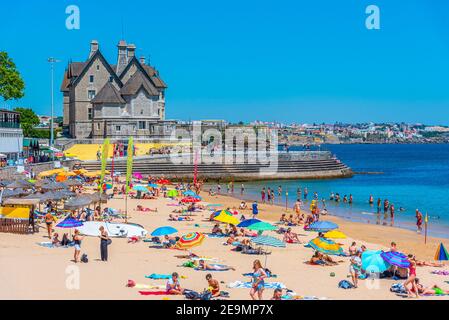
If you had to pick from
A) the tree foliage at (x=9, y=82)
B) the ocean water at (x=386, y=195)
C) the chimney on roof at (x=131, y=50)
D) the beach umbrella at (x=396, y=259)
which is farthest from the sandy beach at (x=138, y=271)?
the chimney on roof at (x=131, y=50)

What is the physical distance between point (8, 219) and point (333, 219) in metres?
20.6

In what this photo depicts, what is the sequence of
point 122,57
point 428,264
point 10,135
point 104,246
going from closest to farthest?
point 104,246 → point 428,264 → point 10,135 → point 122,57

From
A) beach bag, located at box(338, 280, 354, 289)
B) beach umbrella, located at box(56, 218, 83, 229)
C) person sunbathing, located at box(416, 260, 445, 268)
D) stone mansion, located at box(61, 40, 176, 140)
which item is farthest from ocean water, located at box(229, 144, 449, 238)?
beach umbrella, located at box(56, 218, 83, 229)

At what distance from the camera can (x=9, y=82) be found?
62406mm

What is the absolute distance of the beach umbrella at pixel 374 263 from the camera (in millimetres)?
19172

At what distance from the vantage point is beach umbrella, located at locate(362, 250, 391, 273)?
19.2 m

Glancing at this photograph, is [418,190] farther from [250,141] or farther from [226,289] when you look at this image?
[226,289]

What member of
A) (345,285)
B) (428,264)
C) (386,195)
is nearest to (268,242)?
(345,285)

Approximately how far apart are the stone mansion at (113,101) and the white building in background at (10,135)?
62.7 ft

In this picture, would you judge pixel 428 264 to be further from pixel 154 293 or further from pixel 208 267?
pixel 154 293

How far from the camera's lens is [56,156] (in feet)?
205

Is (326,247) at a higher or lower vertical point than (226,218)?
lower

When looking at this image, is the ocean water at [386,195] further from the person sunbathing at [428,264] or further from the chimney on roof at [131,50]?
the chimney on roof at [131,50]

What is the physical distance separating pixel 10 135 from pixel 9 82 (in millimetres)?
10907
